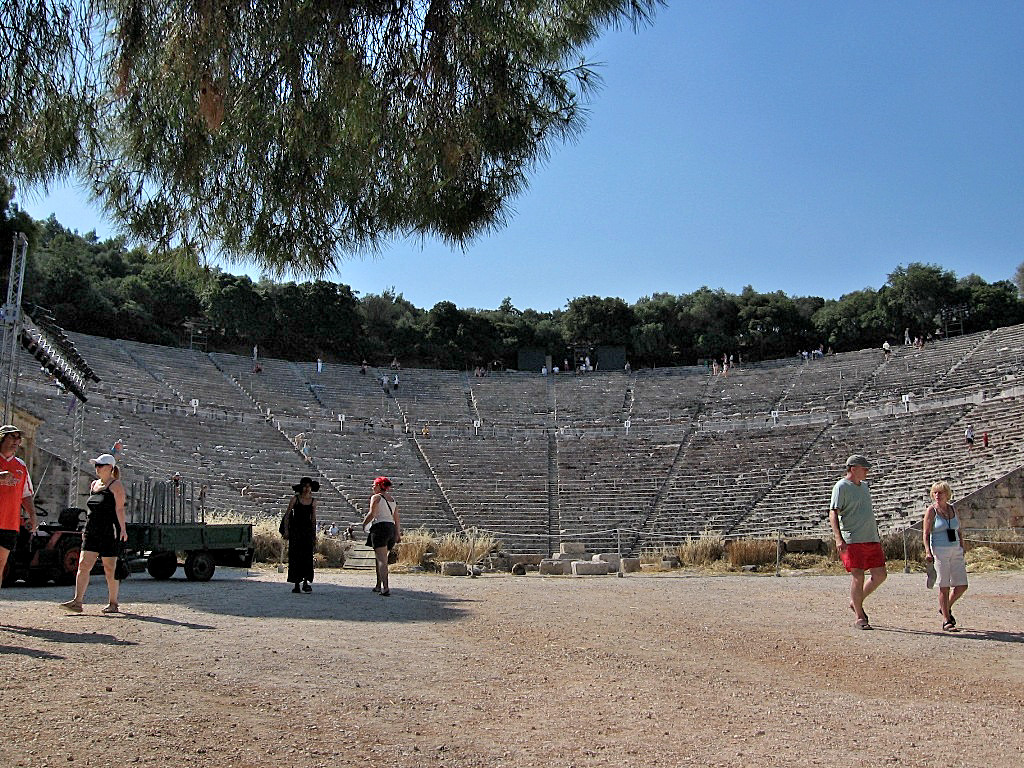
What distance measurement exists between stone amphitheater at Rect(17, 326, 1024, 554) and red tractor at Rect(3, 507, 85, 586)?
9.66m

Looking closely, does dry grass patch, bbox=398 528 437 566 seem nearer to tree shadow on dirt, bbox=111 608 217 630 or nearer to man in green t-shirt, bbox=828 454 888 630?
tree shadow on dirt, bbox=111 608 217 630

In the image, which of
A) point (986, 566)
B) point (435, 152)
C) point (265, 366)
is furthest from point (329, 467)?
point (435, 152)

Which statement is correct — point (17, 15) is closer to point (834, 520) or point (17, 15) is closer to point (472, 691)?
point (472, 691)

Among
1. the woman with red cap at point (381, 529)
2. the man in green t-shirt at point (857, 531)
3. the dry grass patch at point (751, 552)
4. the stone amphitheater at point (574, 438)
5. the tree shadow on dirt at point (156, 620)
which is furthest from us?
the stone amphitheater at point (574, 438)

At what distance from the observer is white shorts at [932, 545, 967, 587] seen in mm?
6406

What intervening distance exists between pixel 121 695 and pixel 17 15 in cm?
319

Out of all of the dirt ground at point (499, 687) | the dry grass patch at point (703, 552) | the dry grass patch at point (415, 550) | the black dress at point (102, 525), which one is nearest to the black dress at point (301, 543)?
the dirt ground at point (499, 687)

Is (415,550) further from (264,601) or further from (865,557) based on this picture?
(865,557)

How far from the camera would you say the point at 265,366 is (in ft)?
134

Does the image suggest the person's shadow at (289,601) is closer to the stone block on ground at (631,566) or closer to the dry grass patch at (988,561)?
the stone block on ground at (631,566)

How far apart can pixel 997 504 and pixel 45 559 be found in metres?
20.1

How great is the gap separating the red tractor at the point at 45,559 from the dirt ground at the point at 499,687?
2.19 m

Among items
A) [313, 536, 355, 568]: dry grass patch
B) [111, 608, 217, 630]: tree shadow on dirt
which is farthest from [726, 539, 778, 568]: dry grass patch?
[111, 608, 217, 630]: tree shadow on dirt

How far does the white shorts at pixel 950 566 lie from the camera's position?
641 cm
